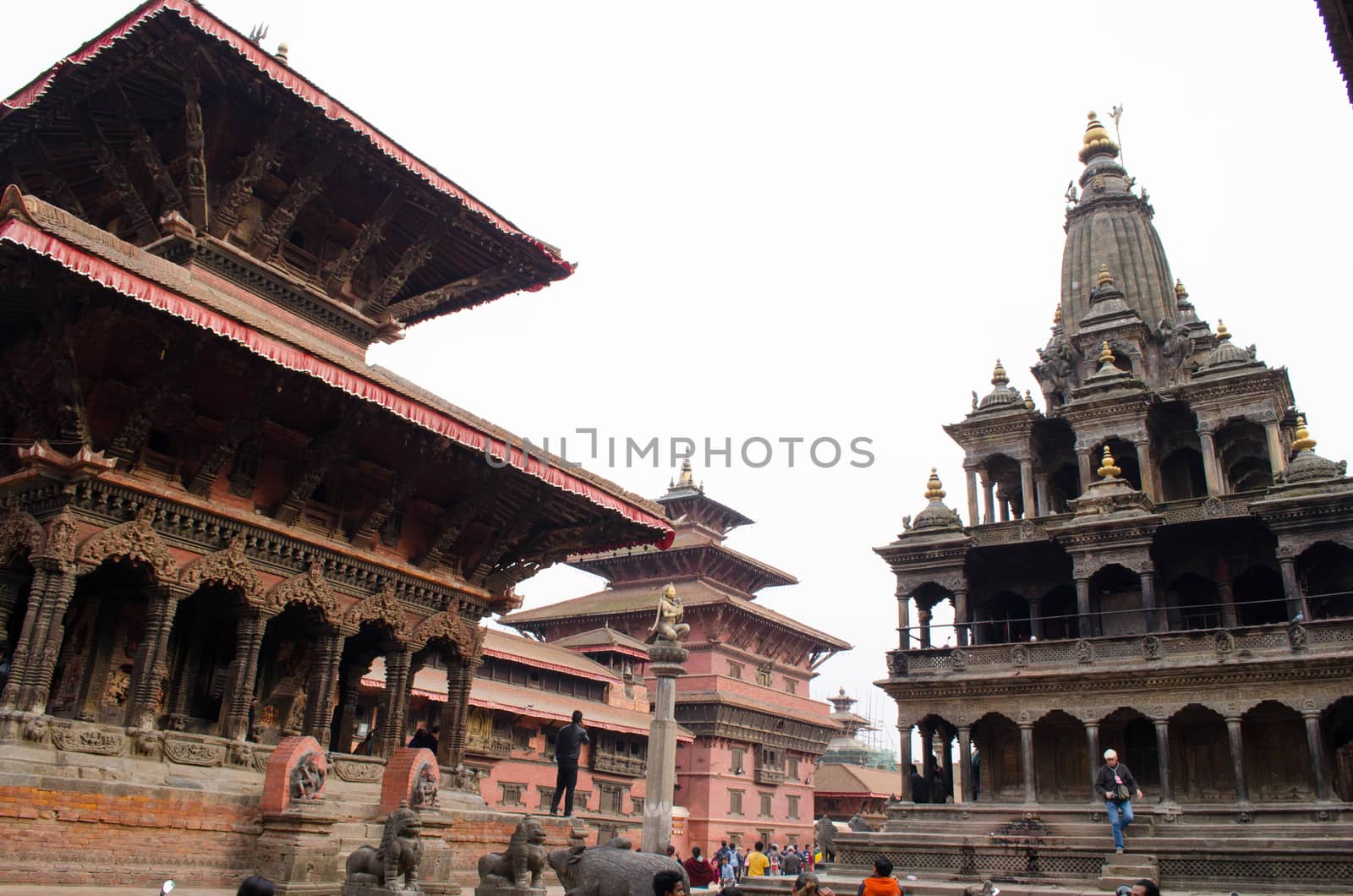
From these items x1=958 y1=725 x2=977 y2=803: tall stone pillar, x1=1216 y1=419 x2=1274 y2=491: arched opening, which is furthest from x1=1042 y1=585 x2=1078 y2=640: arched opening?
x1=1216 y1=419 x2=1274 y2=491: arched opening

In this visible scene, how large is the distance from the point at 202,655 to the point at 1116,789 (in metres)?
14.8

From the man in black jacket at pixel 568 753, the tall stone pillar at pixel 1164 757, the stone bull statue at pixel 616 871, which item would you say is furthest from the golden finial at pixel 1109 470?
the stone bull statue at pixel 616 871

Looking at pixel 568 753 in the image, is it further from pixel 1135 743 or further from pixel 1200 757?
pixel 1200 757

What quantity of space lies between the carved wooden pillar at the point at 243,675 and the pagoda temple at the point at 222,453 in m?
0.03

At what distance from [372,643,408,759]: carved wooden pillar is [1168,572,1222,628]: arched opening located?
69.7 ft

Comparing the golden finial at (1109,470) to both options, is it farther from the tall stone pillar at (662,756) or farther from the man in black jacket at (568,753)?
the man in black jacket at (568,753)

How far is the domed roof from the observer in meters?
33.2

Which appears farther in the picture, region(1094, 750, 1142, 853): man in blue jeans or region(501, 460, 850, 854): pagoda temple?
region(501, 460, 850, 854): pagoda temple

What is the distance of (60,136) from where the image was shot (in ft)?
49.6

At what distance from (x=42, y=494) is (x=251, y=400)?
8.36 ft

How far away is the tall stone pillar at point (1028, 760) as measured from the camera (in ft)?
84.4

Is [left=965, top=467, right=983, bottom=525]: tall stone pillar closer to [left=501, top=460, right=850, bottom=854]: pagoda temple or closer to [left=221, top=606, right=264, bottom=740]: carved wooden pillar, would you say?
[left=501, top=460, right=850, bottom=854]: pagoda temple

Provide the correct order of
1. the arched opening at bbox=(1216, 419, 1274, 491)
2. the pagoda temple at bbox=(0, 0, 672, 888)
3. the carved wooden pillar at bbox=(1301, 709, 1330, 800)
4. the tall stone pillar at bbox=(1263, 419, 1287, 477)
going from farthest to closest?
the arched opening at bbox=(1216, 419, 1274, 491), the tall stone pillar at bbox=(1263, 419, 1287, 477), the carved wooden pillar at bbox=(1301, 709, 1330, 800), the pagoda temple at bbox=(0, 0, 672, 888)

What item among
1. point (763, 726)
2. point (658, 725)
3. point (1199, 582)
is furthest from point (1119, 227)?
point (658, 725)
